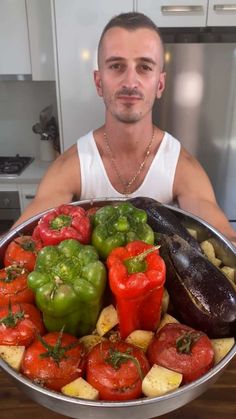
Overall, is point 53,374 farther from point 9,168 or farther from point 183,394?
point 9,168

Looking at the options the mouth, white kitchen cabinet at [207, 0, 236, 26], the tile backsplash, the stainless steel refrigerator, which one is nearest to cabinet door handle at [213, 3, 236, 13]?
white kitchen cabinet at [207, 0, 236, 26]

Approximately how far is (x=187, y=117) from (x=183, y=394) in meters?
1.71

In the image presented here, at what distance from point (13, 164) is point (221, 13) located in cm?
144

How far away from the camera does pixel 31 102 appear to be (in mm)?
2645

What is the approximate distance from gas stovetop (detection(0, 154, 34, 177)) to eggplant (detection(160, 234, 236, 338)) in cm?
174

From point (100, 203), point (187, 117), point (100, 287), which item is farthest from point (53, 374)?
point (187, 117)

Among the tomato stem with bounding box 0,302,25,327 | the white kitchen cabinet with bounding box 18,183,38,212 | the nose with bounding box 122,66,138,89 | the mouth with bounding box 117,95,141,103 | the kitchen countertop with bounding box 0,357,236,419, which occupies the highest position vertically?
the nose with bounding box 122,66,138,89

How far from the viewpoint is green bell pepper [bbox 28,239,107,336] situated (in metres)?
0.62

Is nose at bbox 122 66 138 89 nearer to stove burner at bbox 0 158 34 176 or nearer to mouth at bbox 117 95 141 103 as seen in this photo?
mouth at bbox 117 95 141 103

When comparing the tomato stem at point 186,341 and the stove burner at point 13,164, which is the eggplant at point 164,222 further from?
the stove burner at point 13,164

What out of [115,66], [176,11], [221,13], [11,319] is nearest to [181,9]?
[176,11]

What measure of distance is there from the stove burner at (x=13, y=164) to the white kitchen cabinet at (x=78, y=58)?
1.20 ft

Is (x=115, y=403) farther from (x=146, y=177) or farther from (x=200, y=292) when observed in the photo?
(x=146, y=177)

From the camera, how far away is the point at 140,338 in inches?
25.7
